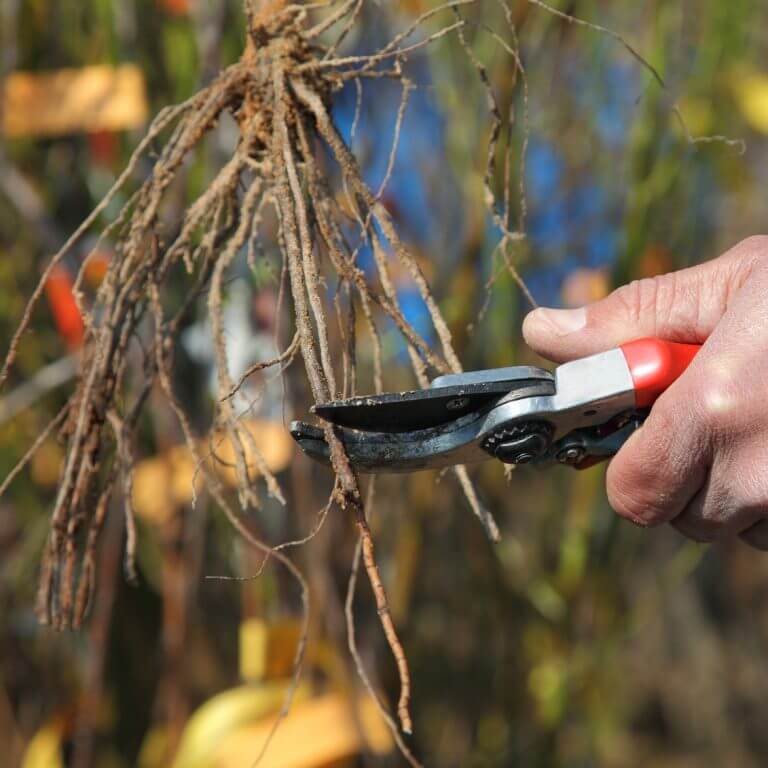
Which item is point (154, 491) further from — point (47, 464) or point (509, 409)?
point (509, 409)

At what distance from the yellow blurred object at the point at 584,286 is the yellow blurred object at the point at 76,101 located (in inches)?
27.8

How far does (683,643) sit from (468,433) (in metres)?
2.67

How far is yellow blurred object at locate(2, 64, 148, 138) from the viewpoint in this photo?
1.17 metres

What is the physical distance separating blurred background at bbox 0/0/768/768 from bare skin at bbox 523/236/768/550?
1.32 feet

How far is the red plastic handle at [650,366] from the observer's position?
72 cm

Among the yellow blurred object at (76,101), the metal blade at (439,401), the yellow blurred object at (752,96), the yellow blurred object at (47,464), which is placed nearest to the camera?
the metal blade at (439,401)

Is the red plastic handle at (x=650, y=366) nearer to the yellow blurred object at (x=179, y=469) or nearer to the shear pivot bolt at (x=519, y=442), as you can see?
the shear pivot bolt at (x=519, y=442)

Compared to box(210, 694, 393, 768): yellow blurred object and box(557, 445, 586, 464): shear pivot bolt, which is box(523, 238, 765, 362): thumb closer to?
box(557, 445, 586, 464): shear pivot bolt

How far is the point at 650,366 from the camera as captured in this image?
72cm

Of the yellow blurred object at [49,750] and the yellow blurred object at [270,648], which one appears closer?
the yellow blurred object at [270,648]

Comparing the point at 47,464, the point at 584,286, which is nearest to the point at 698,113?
the point at 584,286

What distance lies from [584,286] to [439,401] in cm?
98

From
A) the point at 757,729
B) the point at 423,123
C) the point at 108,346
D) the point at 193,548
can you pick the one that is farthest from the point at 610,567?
the point at 757,729

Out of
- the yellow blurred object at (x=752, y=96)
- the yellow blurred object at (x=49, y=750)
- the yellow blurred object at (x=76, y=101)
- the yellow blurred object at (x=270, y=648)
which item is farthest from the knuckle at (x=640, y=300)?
the yellow blurred object at (x=49, y=750)
